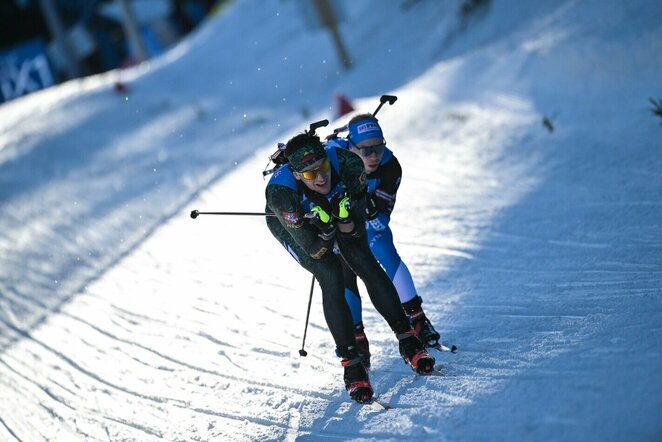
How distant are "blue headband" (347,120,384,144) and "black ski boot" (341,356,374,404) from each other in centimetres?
151

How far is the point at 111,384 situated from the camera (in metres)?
6.57

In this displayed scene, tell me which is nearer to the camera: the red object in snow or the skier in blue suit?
the skier in blue suit

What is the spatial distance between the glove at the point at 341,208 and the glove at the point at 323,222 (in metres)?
0.06

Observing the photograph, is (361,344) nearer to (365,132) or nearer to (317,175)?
(317,175)

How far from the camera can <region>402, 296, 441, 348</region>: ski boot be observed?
5.28m

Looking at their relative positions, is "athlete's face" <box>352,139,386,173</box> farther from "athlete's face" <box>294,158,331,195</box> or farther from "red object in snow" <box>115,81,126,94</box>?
"red object in snow" <box>115,81,126,94</box>

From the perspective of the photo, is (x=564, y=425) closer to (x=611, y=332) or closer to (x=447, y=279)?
(x=611, y=332)

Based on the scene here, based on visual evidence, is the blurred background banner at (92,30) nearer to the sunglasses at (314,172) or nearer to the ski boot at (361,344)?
the ski boot at (361,344)

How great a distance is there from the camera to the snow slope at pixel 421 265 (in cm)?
472

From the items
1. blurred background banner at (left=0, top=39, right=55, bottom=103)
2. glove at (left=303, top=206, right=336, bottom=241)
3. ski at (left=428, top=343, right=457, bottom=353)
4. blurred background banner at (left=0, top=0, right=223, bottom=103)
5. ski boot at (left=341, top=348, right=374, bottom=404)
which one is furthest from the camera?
blurred background banner at (left=0, top=0, right=223, bottom=103)

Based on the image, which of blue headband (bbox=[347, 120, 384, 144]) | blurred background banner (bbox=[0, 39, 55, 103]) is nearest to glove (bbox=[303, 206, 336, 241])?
blue headband (bbox=[347, 120, 384, 144])

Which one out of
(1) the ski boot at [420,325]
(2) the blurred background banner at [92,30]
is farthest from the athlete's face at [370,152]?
(2) the blurred background banner at [92,30]

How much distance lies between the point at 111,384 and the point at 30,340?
241cm

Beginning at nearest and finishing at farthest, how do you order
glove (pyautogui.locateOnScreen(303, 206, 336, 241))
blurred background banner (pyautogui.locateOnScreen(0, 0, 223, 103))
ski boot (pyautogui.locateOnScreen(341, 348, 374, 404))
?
glove (pyautogui.locateOnScreen(303, 206, 336, 241)) → ski boot (pyautogui.locateOnScreen(341, 348, 374, 404)) → blurred background banner (pyautogui.locateOnScreen(0, 0, 223, 103))
